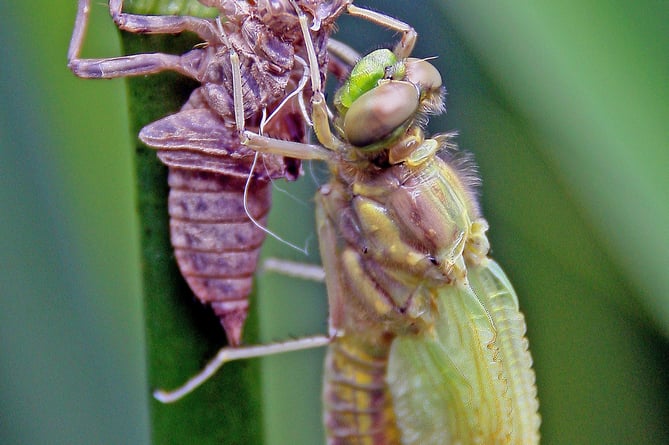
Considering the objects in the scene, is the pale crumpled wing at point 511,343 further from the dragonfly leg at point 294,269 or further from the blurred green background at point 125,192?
the dragonfly leg at point 294,269

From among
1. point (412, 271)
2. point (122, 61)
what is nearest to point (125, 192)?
point (122, 61)

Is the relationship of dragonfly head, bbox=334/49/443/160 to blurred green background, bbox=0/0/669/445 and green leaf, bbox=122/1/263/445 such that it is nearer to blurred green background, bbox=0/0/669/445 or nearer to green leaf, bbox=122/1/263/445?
blurred green background, bbox=0/0/669/445

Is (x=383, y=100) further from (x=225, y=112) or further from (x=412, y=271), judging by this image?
(x=412, y=271)

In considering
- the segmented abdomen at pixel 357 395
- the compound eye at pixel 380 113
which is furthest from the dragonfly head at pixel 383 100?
the segmented abdomen at pixel 357 395

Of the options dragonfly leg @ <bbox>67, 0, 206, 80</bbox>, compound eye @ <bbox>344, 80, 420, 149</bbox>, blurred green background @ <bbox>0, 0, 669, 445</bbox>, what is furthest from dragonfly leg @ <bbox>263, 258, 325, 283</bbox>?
dragonfly leg @ <bbox>67, 0, 206, 80</bbox>

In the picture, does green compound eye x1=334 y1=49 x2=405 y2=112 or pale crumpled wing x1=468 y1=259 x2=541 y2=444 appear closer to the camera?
green compound eye x1=334 y1=49 x2=405 y2=112

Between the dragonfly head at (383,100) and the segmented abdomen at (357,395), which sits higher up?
the dragonfly head at (383,100)

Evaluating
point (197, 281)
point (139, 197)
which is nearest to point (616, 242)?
point (197, 281)
